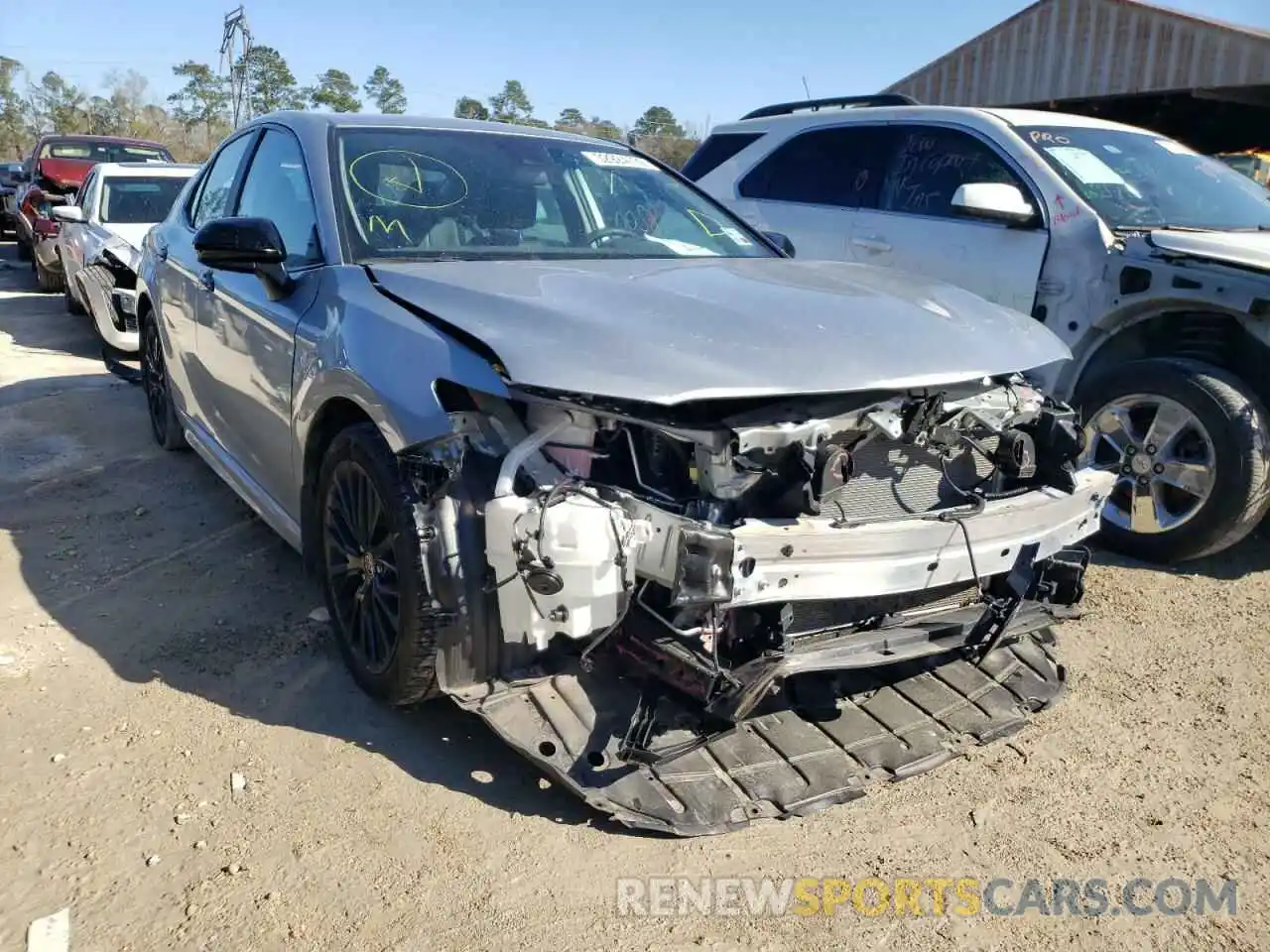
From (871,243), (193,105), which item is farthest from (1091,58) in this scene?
(193,105)

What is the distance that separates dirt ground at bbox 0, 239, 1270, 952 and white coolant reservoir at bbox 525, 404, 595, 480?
0.93 m

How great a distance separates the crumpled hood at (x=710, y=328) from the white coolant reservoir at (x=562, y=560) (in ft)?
1.00

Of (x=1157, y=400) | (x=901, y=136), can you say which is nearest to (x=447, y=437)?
(x=1157, y=400)

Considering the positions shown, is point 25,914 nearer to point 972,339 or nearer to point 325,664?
point 325,664

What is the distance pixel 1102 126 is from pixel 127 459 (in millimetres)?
5872

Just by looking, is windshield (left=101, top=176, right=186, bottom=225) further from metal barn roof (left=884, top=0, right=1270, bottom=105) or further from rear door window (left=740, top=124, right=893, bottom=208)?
metal barn roof (left=884, top=0, right=1270, bottom=105)

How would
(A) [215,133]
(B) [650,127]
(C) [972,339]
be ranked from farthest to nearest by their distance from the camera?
(A) [215,133] < (B) [650,127] < (C) [972,339]

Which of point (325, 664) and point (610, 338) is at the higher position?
point (610, 338)

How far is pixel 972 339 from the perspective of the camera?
2900mm

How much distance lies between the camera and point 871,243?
598cm

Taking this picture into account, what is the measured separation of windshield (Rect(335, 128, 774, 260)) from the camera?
11.1 feet

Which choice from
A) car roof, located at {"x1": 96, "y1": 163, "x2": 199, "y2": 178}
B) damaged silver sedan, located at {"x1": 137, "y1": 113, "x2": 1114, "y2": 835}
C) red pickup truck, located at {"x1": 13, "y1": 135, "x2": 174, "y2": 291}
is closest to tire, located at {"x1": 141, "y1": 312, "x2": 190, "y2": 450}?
damaged silver sedan, located at {"x1": 137, "y1": 113, "x2": 1114, "y2": 835}

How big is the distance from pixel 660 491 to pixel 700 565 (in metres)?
0.31

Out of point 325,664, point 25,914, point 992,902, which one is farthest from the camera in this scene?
point 325,664
